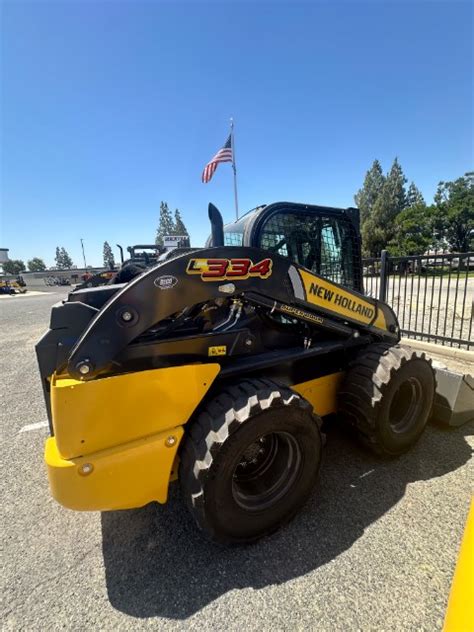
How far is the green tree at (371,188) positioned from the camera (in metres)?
38.6

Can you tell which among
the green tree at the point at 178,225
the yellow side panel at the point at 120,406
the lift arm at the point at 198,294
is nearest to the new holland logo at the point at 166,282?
the lift arm at the point at 198,294

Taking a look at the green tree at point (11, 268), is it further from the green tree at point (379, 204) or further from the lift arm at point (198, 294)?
the lift arm at point (198, 294)

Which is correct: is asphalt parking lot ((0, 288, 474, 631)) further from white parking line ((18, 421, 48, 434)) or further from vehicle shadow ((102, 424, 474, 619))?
white parking line ((18, 421, 48, 434))

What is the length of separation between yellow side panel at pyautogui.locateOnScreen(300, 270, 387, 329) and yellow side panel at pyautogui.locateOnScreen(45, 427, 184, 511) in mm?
1432

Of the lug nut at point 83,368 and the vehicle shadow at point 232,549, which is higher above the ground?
the lug nut at point 83,368

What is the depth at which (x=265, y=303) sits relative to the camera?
2262 mm

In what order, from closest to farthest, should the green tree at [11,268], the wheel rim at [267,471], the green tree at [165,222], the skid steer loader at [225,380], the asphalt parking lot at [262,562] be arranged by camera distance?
the asphalt parking lot at [262,562] < the skid steer loader at [225,380] < the wheel rim at [267,471] < the green tree at [165,222] < the green tree at [11,268]

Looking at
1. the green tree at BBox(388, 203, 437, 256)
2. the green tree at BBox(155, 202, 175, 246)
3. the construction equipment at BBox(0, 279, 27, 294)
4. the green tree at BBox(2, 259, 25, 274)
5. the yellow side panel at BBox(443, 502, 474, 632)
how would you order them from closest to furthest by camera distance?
the yellow side panel at BBox(443, 502, 474, 632) < the green tree at BBox(388, 203, 437, 256) < the construction equipment at BBox(0, 279, 27, 294) < the green tree at BBox(155, 202, 175, 246) < the green tree at BBox(2, 259, 25, 274)

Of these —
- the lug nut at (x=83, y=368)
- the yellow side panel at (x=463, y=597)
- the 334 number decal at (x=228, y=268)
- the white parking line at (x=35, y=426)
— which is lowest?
the white parking line at (x=35, y=426)

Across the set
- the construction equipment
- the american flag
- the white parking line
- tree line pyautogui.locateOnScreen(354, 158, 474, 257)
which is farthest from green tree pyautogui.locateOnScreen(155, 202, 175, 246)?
the white parking line

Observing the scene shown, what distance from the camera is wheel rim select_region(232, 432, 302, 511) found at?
2129 millimetres

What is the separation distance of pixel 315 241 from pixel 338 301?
2.08ft

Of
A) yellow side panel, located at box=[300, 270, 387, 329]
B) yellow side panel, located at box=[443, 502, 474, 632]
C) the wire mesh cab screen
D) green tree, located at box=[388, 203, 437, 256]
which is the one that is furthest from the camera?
green tree, located at box=[388, 203, 437, 256]

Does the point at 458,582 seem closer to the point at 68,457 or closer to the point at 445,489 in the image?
the point at 445,489
